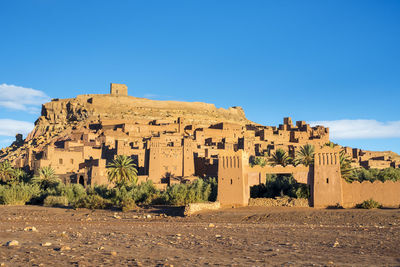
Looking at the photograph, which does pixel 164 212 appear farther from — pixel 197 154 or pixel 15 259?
pixel 197 154

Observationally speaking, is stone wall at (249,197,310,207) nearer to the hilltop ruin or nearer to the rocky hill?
the hilltop ruin

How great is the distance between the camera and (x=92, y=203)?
25.3 meters

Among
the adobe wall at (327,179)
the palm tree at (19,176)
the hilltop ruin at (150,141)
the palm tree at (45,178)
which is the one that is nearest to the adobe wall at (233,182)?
the hilltop ruin at (150,141)

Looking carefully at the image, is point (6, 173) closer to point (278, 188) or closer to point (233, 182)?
point (233, 182)

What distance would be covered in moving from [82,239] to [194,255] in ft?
12.2

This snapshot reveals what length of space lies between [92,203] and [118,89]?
2517 inches

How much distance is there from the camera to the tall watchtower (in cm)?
8694

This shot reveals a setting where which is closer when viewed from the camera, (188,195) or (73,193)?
(188,195)

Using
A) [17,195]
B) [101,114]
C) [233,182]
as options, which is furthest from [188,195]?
[101,114]

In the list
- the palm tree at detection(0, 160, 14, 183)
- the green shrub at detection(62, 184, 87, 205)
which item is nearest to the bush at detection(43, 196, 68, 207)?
the green shrub at detection(62, 184, 87, 205)

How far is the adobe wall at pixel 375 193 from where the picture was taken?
69.6 ft

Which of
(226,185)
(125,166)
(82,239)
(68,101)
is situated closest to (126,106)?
(68,101)

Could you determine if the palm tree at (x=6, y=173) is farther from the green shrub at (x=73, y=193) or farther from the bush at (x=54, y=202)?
the bush at (x=54, y=202)

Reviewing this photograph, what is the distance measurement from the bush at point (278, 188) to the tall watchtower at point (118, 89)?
2489 inches
